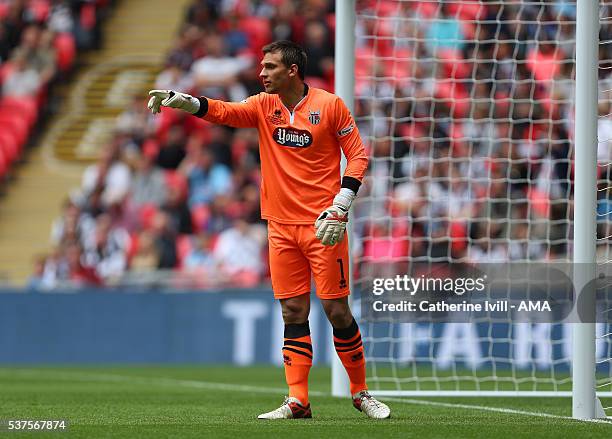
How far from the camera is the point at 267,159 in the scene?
7430 mm

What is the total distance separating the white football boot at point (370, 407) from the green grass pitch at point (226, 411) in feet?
0.21

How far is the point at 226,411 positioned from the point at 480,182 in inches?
248

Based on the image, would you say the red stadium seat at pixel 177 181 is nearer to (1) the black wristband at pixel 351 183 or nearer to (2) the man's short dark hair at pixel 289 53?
(2) the man's short dark hair at pixel 289 53

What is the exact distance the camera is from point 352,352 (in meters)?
7.47

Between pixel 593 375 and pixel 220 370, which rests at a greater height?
pixel 593 375

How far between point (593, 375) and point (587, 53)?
1748 millimetres

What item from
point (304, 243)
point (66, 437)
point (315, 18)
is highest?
point (315, 18)

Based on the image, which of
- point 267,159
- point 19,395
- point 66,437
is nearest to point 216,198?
point 19,395

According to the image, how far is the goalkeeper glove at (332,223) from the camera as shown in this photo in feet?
23.1

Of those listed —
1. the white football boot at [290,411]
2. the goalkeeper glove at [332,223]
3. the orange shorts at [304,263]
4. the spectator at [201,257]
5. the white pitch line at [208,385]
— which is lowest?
the white pitch line at [208,385]

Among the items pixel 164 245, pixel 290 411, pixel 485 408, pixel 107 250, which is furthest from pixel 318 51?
pixel 290 411

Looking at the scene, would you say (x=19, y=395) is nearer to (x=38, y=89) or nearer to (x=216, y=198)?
(x=216, y=198)

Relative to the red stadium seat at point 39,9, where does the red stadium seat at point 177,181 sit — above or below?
below

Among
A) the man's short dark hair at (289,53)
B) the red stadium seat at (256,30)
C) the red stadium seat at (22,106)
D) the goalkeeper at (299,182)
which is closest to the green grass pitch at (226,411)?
the goalkeeper at (299,182)
